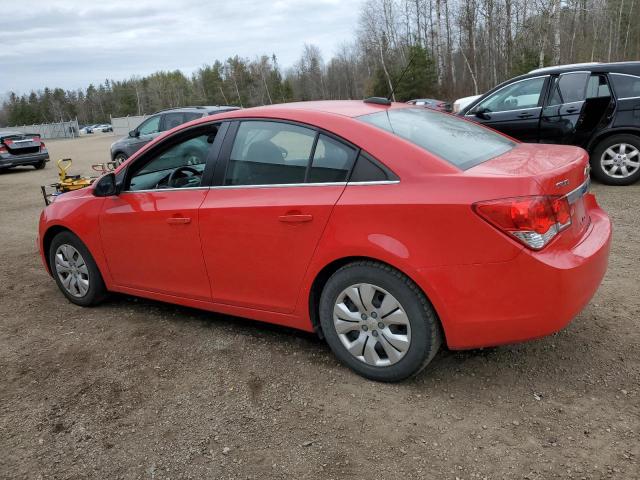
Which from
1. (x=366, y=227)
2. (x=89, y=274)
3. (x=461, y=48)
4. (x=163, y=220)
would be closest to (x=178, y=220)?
(x=163, y=220)

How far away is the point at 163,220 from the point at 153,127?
11.0 metres

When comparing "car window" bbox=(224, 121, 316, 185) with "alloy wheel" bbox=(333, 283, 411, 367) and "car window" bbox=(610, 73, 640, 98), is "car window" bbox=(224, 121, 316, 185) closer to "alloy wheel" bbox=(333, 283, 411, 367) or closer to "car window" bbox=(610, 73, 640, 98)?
"alloy wheel" bbox=(333, 283, 411, 367)

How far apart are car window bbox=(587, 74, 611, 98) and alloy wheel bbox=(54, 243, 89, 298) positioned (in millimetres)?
7162

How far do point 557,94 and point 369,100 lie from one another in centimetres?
554

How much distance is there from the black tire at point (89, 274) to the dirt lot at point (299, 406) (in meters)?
0.40

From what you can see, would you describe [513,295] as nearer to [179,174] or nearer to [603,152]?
[179,174]

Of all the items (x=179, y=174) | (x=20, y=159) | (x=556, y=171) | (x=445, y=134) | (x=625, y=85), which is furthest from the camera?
(x=20, y=159)

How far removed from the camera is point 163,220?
147 inches

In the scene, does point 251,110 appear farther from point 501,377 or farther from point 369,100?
point 501,377

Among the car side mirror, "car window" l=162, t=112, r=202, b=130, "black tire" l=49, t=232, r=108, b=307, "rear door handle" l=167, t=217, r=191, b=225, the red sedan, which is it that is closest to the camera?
the red sedan

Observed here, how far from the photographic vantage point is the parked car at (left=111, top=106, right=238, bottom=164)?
42.3 ft

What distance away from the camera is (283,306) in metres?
3.34

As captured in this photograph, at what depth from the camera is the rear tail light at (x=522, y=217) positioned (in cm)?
252

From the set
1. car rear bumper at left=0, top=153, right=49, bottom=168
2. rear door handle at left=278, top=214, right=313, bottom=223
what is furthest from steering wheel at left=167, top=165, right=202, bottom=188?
car rear bumper at left=0, top=153, right=49, bottom=168
